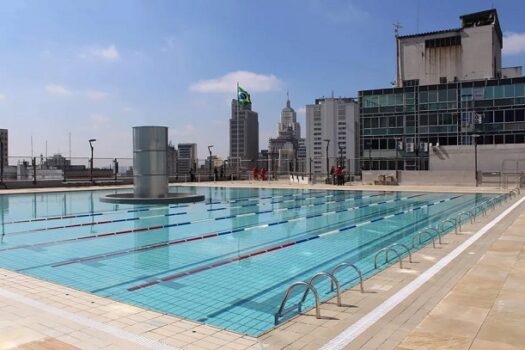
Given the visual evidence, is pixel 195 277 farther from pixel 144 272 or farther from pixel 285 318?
pixel 285 318

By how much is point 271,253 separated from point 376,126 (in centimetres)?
4089

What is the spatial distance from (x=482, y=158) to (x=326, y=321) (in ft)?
119

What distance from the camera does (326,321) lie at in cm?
466

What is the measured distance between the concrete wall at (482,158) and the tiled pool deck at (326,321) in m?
32.0

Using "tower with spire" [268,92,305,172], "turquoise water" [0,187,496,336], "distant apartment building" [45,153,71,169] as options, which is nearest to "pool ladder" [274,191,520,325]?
"turquoise water" [0,187,496,336]

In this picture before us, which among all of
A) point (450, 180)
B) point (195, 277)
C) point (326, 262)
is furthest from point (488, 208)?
point (450, 180)

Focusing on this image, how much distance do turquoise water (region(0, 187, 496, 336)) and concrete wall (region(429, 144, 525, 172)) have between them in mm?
19782

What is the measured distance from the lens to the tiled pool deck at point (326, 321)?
13.3ft

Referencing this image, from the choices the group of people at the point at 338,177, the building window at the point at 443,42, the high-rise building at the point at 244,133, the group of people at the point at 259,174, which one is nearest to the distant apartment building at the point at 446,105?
the building window at the point at 443,42

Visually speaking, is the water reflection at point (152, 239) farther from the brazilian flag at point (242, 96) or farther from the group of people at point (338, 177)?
the brazilian flag at point (242, 96)

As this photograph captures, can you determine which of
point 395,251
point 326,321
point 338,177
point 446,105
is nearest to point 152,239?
point 395,251

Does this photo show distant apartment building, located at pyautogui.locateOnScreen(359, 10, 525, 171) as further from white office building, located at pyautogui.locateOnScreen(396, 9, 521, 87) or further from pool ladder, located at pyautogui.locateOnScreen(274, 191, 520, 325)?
pool ladder, located at pyautogui.locateOnScreen(274, 191, 520, 325)

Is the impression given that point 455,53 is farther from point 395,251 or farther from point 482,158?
point 395,251

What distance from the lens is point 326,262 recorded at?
8.75 meters
